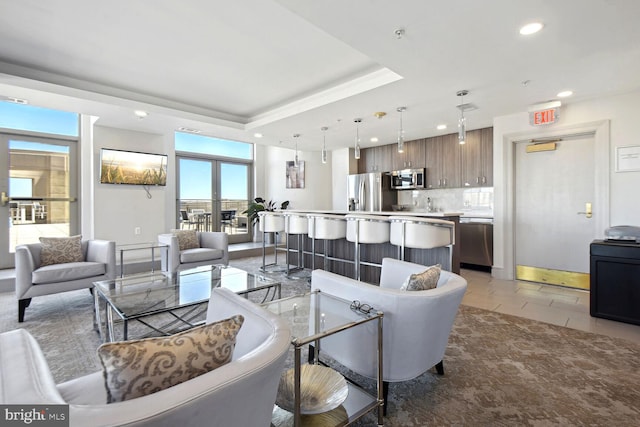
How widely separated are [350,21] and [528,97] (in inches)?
110

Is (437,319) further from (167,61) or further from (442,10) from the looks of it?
(167,61)

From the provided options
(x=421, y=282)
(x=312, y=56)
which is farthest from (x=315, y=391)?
(x=312, y=56)

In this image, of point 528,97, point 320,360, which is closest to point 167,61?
point 320,360

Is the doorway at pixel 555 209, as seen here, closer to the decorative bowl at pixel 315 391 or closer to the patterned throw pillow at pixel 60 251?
the decorative bowl at pixel 315 391

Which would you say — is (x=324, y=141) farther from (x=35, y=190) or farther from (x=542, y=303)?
(x=35, y=190)

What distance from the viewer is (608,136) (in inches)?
143

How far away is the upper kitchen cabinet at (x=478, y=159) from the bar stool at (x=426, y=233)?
2464 millimetres

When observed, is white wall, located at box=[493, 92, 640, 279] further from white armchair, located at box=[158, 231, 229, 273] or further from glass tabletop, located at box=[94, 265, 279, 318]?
white armchair, located at box=[158, 231, 229, 273]

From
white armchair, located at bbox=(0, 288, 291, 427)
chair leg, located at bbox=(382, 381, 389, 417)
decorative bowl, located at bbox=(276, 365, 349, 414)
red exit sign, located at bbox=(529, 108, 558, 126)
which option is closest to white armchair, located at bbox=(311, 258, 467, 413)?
chair leg, located at bbox=(382, 381, 389, 417)

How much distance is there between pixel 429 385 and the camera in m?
1.90

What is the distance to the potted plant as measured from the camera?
700 cm

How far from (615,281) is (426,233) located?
181 cm

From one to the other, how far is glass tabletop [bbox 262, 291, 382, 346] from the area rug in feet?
1.79

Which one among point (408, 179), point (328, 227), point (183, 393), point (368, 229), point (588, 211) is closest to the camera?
point (183, 393)
